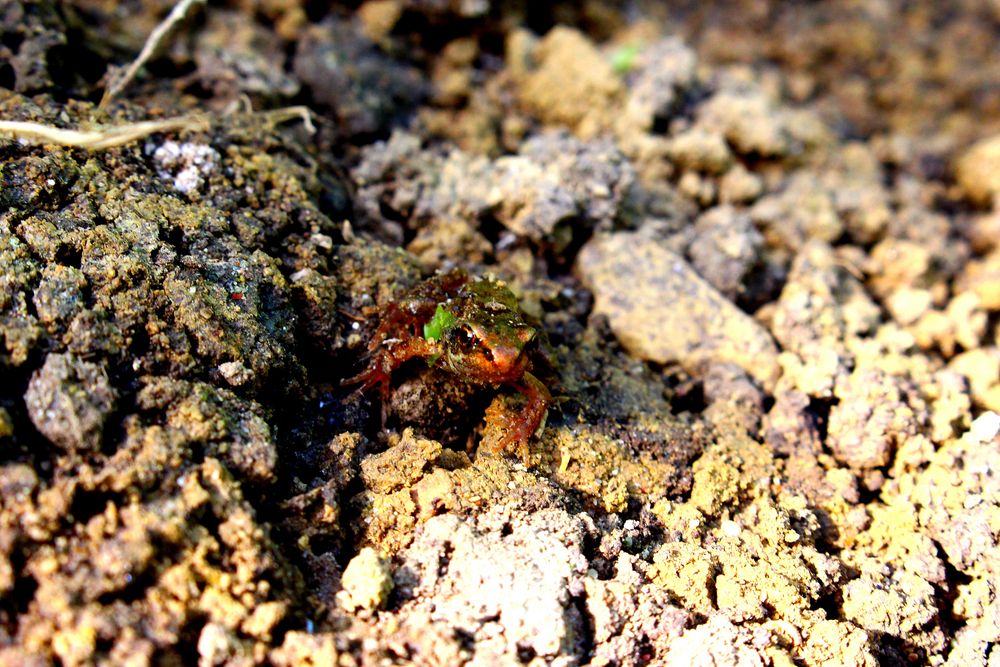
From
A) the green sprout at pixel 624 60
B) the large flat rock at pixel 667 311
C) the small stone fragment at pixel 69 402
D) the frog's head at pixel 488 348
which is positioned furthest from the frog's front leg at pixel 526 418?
the green sprout at pixel 624 60

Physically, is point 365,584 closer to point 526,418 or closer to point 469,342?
point 526,418

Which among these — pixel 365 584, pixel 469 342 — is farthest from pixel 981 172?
pixel 365 584

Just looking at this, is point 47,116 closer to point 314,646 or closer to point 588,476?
point 314,646

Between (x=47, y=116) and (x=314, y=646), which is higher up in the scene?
(x=47, y=116)

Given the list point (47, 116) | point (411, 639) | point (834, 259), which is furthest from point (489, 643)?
point (834, 259)

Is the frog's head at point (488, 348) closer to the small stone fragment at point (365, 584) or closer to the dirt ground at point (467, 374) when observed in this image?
the dirt ground at point (467, 374)
